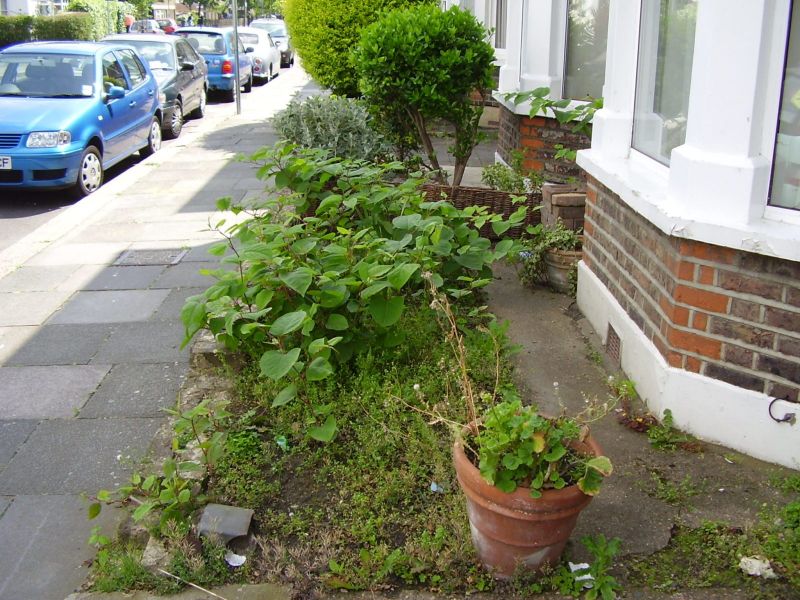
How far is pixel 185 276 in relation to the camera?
7.39m

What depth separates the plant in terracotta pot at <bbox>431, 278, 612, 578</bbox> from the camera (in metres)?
2.83

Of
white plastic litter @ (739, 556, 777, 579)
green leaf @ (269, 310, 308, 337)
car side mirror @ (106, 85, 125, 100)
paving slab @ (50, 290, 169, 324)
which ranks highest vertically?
car side mirror @ (106, 85, 125, 100)

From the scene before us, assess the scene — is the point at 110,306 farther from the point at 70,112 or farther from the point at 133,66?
the point at 133,66

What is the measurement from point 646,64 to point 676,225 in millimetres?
1331

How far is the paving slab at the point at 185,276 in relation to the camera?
23.5 feet

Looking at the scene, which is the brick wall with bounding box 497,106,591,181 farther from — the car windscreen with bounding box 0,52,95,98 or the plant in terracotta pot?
the car windscreen with bounding box 0,52,95,98

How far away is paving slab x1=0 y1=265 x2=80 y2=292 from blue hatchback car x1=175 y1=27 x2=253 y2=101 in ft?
40.7

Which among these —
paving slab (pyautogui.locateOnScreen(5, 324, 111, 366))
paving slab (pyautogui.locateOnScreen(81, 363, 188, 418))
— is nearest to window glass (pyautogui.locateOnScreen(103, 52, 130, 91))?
paving slab (pyautogui.locateOnScreen(5, 324, 111, 366))

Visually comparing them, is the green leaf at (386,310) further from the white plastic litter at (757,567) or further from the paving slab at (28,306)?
the paving slab at (28,306)

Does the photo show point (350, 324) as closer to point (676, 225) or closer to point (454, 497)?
point (454, 497)

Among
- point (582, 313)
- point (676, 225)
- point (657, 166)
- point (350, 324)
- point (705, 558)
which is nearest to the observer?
point (705, 558)

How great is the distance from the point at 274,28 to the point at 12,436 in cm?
3441

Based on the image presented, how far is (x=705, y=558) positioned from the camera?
3111 mm

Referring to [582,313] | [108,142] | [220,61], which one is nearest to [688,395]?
[582,313]
